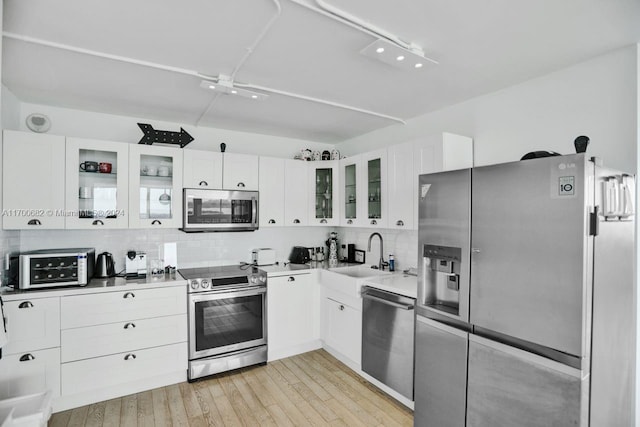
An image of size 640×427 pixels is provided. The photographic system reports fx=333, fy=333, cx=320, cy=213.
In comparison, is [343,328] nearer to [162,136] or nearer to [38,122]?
[162,136]

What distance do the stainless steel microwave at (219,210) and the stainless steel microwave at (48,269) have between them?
94 centimetres

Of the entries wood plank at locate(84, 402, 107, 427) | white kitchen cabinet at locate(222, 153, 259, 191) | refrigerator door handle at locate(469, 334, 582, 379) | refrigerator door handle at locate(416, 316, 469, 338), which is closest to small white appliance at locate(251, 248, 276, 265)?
white kitchen cabinet at locate(222, 153, 259, 191)

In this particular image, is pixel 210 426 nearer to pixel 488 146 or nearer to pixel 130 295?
pixel 130 295

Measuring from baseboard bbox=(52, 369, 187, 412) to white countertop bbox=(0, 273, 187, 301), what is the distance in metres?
0.85

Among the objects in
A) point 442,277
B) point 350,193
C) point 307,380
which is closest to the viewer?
point 442,277

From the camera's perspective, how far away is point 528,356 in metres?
1.79

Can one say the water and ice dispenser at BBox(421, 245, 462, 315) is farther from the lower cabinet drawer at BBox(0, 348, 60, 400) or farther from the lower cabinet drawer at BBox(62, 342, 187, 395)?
the lower cabinet drawer at BBox(0, 348, 60, 400)

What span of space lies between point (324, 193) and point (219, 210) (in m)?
1.36

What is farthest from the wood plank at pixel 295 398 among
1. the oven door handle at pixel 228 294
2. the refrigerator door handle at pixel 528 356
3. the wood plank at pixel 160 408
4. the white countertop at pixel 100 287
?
the refrigerator door handle at pixel 528 356

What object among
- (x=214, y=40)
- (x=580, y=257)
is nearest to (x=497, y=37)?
(x=580, y=257)

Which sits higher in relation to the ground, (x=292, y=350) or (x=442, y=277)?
(x=442, y=277)

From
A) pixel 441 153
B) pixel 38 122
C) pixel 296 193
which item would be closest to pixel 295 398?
pixel 296 193

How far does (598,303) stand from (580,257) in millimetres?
314

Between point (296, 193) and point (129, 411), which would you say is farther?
point (296, 193)
